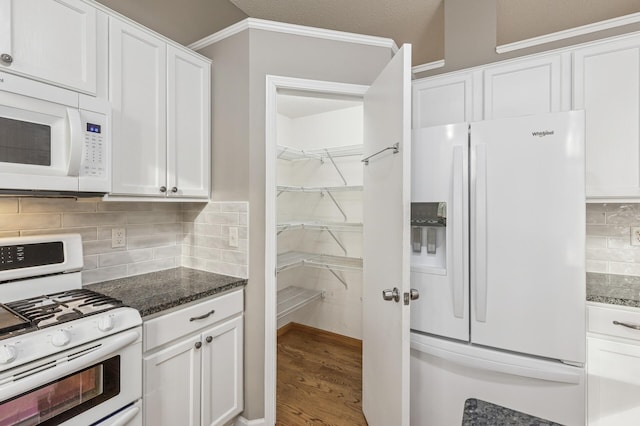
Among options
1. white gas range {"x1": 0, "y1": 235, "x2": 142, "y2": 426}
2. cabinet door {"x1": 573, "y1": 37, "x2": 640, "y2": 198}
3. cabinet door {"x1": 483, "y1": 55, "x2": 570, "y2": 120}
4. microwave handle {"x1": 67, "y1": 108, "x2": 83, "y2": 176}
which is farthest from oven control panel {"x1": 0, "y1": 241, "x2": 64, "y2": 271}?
cabinet door {"x1": 573, "y1": 37, "x2": 640, "y2": 198}

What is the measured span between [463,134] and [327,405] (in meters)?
2.00

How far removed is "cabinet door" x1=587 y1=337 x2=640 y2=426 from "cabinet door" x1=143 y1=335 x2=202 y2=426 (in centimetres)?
194

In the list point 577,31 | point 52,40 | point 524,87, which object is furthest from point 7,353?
point 577,31

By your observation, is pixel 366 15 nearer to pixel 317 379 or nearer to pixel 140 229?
pixel 140 229

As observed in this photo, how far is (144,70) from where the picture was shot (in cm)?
149

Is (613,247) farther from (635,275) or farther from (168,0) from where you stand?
(168,0)

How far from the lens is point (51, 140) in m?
1.13

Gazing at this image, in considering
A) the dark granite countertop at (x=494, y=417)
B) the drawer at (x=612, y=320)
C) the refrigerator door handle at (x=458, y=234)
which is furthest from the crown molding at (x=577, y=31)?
the dark granite countertop at (x=494, y=417)

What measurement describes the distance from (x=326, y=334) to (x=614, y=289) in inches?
91.9

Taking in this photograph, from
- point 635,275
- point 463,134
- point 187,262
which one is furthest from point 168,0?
point 635,275

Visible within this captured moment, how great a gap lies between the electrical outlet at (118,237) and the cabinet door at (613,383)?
8.39 ft

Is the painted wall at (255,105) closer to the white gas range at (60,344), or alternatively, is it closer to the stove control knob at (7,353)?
the white gas range at (60,344)

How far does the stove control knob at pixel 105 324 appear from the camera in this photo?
1.03 m

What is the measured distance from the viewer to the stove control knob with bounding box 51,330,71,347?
908mm
